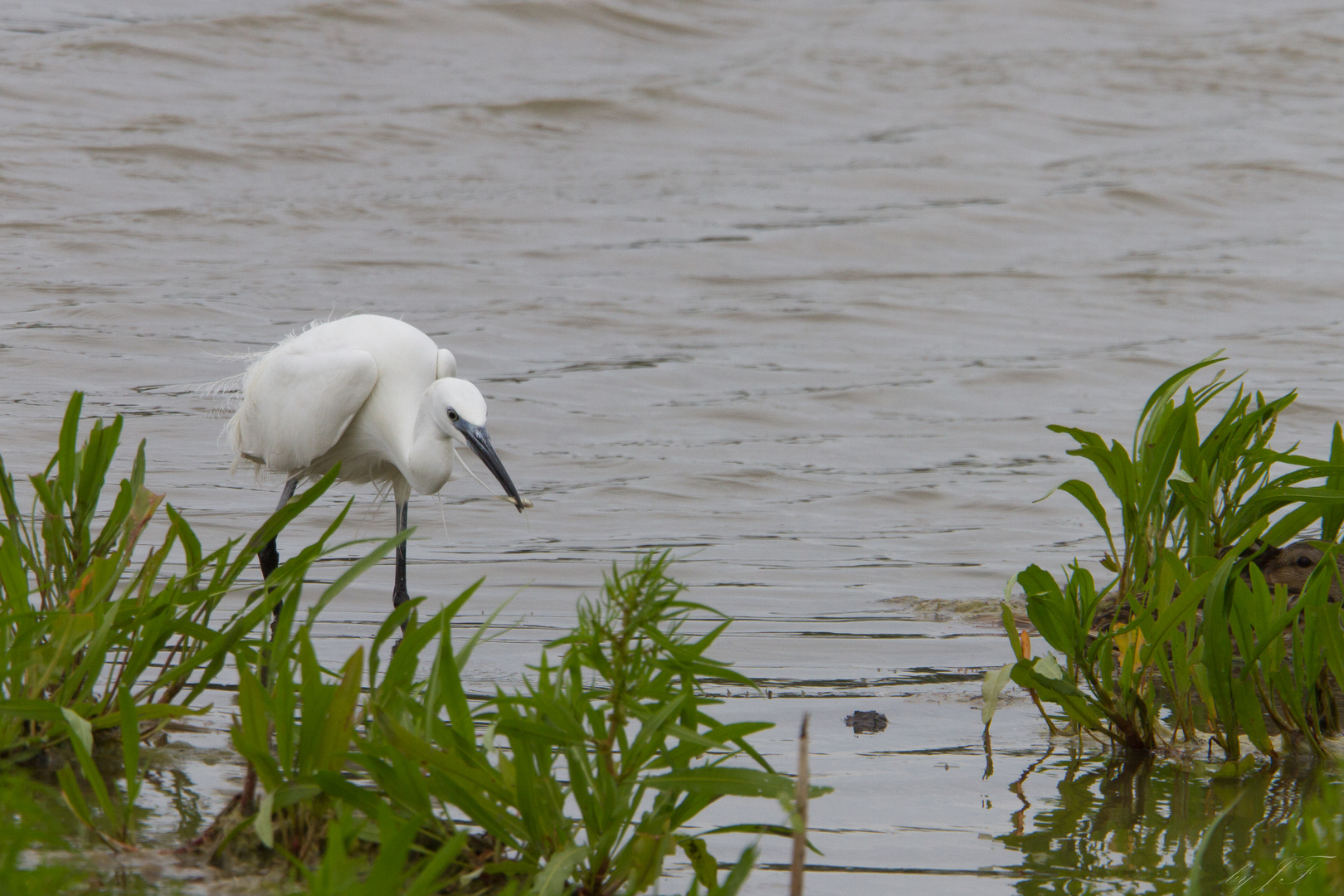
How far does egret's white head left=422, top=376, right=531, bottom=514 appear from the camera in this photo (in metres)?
4.89

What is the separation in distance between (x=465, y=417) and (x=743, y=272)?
7.08 meters

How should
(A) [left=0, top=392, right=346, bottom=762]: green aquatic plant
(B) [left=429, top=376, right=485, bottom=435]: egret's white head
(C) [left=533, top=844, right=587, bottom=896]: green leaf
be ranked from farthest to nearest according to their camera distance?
A: 1. (B) [left=429, top=376, right=485, bottom=435]: egret's white head
2. (A) [left=0, top=392, right=346, bottom=762]: green aquatic plant
3. (C) [left=533, top=844, right=587, bottom=896]: green leaf

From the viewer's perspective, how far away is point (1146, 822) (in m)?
2.94

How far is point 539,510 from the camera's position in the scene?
6.72 meters

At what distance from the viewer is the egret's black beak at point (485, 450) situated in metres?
4.82

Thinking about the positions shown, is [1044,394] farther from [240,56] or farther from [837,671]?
[240,56]

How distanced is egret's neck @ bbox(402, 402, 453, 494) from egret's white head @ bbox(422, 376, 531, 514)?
0.05m

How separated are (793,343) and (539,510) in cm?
382

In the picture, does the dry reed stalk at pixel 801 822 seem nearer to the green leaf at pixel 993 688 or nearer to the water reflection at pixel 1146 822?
the water reflection at pixel 1146 822

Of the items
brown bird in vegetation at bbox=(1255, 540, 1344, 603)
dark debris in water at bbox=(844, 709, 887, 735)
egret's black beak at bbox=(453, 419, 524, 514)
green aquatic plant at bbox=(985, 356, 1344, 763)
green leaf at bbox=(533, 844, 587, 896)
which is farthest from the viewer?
egret's black beak at bbox=(453, 419, 524, 514)

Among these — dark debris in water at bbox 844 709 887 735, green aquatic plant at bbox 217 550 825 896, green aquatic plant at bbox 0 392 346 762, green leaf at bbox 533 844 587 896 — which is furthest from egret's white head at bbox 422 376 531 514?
green leaf at bbox 533 844 587 896

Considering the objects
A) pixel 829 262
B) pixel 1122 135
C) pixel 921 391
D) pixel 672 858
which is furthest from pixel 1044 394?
pixel 1122 135

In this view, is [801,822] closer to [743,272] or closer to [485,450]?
[485,450]

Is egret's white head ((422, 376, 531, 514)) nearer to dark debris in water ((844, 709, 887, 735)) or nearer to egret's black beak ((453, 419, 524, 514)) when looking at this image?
egret's black beak ((453, 419, 524, 514))
